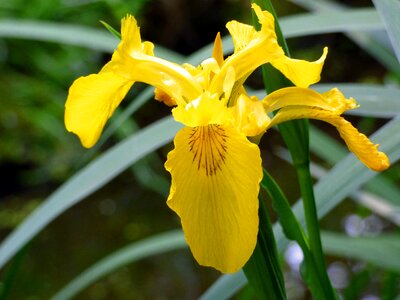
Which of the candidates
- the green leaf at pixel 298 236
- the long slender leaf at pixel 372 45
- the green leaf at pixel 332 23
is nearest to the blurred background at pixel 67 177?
the long slender leaf at pixel 372 45

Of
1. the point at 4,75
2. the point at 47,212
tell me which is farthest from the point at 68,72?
the point at 47,212

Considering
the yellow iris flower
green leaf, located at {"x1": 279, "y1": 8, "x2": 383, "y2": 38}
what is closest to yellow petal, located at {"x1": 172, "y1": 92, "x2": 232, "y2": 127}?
the yellow iris flower

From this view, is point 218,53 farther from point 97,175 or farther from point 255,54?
point 97,175

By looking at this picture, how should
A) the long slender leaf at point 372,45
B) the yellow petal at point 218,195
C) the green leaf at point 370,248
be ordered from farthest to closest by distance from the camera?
the long slender leaf at point 372,45, the green leaf at point 370,248, the yellow petal at point 218,195

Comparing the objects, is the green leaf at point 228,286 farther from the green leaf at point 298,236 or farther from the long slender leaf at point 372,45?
the long slender leaf at point 372,45

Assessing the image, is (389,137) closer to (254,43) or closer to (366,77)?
(254,43)

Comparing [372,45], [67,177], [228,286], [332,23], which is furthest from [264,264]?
[67,177]
